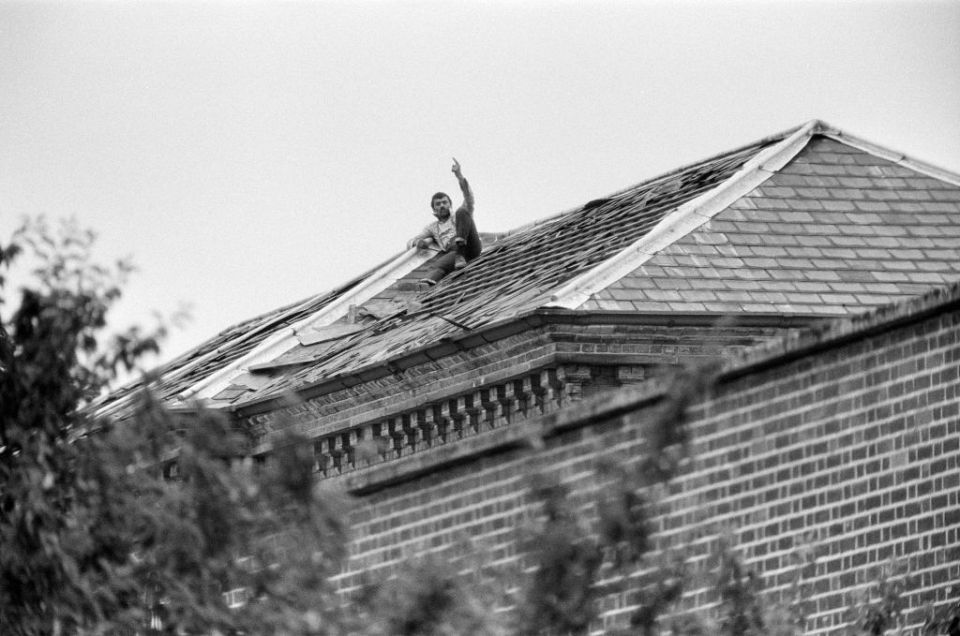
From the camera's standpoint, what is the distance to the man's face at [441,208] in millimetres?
29984

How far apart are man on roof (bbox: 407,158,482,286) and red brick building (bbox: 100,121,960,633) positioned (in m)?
0.25

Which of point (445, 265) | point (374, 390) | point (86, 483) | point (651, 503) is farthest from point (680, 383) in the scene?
point (445, 265)

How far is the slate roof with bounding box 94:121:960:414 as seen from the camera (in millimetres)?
22281

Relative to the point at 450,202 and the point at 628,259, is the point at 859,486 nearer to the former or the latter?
the point at 628,259

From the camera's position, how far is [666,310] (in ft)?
71.2

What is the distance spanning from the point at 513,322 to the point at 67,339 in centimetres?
1179

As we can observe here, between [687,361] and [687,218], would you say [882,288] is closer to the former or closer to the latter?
[687,218]

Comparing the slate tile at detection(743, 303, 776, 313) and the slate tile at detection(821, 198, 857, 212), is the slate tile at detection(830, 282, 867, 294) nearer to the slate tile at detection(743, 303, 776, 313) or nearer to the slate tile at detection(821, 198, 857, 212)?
the slate tile at detection(743, 303, 776, 313)

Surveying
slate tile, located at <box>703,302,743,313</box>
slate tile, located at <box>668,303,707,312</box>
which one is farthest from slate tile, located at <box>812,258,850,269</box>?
slate tile, located at <box>668,303,707,312</box>

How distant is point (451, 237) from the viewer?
96.2 feet

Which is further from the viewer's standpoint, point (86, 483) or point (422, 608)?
point (86, 483)

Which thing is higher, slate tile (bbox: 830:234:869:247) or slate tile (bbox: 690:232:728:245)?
slate tile (bbox: 690:232:728:245)

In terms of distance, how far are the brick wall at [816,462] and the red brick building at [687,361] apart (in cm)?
1

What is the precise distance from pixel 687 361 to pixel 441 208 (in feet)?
29.1
